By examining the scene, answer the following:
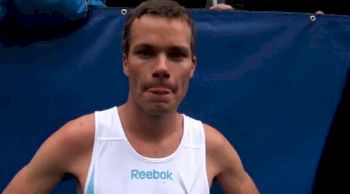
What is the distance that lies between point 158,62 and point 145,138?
266 millimetres

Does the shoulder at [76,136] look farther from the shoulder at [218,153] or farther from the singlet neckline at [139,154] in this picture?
the shoulder at [218,153]

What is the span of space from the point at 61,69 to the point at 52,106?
13 cm

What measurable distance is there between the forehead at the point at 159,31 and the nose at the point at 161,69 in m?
0.05

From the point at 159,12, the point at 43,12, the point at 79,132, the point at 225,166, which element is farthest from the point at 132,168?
the point at 43,12

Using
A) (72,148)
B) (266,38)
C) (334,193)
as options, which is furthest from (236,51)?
(72,148)

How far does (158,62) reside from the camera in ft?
5.74

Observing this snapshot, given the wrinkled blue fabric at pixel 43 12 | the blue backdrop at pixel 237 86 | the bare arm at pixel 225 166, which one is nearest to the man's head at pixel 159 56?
the bare arm at pixel 225 166

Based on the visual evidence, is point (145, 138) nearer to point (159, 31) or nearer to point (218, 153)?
point (218, 153)

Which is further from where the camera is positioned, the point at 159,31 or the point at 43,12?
the point at 43,12

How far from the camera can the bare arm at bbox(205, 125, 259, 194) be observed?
1.96m

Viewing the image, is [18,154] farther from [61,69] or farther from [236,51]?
[236,51]

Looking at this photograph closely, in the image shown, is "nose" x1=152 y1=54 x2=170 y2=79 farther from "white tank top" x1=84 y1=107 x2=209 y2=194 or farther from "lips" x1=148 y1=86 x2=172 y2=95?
"white tank top" x1=84 y1=107 x2=209 y2=194

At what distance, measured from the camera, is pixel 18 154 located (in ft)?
7.49

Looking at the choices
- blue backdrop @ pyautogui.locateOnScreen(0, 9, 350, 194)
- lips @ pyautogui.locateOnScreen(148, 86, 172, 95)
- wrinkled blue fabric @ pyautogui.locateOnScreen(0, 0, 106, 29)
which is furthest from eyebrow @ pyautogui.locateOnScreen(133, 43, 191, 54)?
blue backdrop @ pyautogui.locateOnScreen(0, 9, 350, 194)
